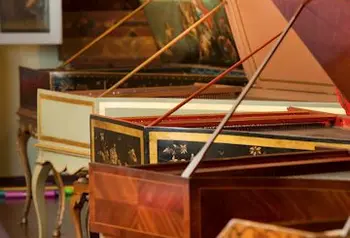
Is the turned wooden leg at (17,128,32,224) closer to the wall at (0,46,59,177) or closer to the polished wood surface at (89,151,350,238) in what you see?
the wall at (0,46,59,177)

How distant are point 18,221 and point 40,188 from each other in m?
1.30

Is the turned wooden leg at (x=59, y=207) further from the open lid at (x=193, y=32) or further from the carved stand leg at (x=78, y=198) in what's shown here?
the open lid at (x=193, y=32)

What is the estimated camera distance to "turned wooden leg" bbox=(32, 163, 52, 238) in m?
6.21

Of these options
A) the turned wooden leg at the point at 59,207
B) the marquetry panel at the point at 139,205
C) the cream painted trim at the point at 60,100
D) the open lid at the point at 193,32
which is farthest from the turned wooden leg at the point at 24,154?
the marquetry panel at the point at 139,205

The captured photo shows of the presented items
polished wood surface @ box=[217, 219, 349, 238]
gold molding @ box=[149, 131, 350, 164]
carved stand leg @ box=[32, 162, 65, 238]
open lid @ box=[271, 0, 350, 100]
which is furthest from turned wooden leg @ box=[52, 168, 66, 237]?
polished wood surface @ box=[217, 219, 349, 238]

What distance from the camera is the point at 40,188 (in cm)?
633

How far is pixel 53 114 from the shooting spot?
19.6 ft

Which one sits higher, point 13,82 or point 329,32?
point 329,32

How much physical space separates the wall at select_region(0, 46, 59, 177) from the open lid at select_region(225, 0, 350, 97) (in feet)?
10.6

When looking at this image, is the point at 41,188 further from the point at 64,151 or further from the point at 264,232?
the point at 264,232

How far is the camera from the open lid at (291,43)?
3865mm

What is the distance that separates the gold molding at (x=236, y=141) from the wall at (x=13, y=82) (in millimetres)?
4896

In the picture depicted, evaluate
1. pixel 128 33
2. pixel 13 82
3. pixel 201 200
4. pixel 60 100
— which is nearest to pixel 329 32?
pixel 201 200

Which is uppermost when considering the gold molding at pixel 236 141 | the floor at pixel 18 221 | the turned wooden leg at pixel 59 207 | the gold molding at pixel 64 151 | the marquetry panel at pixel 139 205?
the gold molding at pixel 236 141
